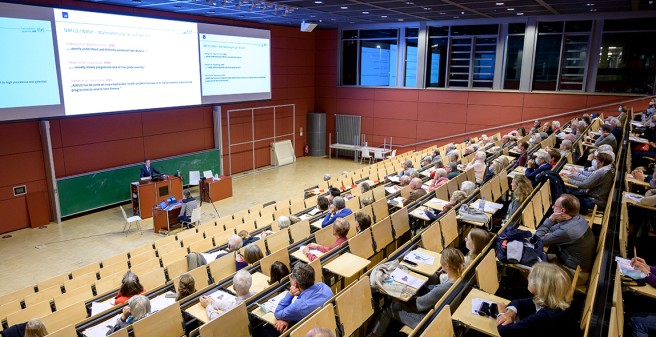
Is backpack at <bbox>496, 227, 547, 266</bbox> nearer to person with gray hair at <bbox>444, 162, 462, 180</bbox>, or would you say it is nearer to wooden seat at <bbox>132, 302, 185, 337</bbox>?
wooden seat at <bbox>132, 302, 185, 337</bbox>

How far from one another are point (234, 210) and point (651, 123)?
30.4 ft

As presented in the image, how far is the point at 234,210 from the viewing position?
1062cm

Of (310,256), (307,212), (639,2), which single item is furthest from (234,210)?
(639,2)

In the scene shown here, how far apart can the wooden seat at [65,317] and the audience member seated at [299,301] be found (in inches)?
76.0

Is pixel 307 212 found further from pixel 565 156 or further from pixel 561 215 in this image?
pixel 565 156

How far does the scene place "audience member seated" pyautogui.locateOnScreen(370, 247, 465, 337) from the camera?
3.73m

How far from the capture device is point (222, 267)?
5.13 m

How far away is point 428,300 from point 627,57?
1203 cm

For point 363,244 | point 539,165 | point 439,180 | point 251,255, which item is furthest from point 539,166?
point 251,255

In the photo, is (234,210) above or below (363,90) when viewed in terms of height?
below

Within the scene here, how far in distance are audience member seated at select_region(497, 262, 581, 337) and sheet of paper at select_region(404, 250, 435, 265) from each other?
1.48m

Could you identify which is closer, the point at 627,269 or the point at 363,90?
the point at 627,269

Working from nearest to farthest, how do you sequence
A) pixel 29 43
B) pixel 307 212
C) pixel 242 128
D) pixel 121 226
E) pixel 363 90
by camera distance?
pixel 307 212 < pixel 29 43 < pixel 121 226 < pixel 242 128 < pixel 363 90

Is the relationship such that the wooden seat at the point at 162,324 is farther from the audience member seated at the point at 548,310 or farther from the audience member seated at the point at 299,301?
the audience member seated at the point at 548,310
